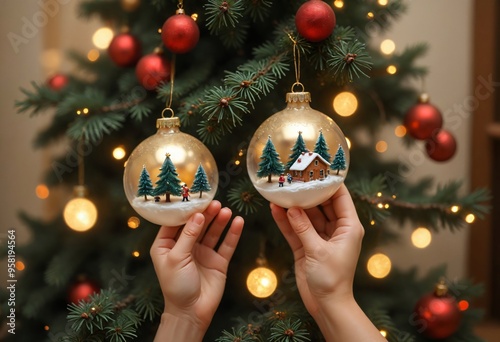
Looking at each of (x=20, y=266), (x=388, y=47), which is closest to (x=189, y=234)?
(x=20, y=266)

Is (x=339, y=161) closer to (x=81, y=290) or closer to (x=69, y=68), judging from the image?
(x=81, y=290)

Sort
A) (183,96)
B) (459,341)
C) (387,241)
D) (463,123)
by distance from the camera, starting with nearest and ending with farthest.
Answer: (183,96)
(459,341)
(387,241)
(463,123)

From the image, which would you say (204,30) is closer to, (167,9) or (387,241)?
(167,9)

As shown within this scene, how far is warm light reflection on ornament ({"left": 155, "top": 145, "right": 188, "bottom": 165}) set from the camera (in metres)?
0.92

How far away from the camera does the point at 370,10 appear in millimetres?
1221

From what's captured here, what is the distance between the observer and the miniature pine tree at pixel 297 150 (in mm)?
887

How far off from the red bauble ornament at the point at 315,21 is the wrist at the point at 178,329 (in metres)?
0.59

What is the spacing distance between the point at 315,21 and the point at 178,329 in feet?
2.09

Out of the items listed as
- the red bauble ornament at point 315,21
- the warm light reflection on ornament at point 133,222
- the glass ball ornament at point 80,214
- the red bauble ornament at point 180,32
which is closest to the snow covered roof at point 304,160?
→ the red bauble ornament at point 315,21

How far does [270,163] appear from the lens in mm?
902

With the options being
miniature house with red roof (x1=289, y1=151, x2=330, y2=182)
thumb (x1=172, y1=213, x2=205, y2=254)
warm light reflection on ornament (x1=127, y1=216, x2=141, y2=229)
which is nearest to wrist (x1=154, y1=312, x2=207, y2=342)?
thumb (x1=172, y1=213, x2=205, y2=254)

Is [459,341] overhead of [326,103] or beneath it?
beneath

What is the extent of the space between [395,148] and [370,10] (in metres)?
0.69

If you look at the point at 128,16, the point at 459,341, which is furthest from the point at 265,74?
the point at 459,341
